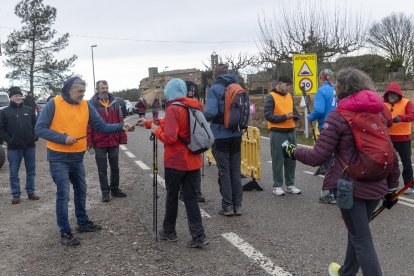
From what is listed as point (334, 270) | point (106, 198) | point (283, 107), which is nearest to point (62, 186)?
point (106, 198)

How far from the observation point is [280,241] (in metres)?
5.16

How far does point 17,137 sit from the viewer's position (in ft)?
24.9

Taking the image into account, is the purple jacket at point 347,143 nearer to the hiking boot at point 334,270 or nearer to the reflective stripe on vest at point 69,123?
the hiking boot at point 334,270

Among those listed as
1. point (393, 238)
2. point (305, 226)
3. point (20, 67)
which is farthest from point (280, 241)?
point (20, 67)

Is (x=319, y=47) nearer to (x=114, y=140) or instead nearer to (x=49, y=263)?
(x=114, y=140)

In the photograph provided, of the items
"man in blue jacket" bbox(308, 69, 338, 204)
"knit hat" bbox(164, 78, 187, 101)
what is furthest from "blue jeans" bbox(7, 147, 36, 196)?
"man in blue jacket" bbox(308, 69, 338, 204)

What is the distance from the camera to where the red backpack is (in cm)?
327

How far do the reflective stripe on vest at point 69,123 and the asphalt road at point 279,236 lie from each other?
1.47 metres

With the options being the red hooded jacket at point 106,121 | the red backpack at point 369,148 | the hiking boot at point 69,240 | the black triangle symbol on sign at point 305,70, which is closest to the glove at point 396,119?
the red backpack at point 369,148

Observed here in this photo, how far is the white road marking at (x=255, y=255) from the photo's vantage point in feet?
14.2

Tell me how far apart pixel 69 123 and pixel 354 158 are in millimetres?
3374

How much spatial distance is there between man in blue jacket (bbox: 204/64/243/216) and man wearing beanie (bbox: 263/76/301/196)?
110cm

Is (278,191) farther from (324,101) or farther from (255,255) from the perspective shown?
(255,255)

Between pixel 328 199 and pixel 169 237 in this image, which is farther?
pixel 328 199
